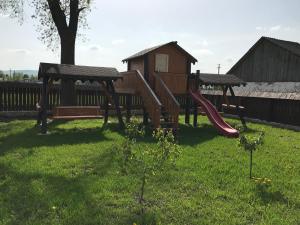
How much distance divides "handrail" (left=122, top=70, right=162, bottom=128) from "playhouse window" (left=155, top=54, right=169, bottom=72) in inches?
56.3

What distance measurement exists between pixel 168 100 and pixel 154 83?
2.02 m

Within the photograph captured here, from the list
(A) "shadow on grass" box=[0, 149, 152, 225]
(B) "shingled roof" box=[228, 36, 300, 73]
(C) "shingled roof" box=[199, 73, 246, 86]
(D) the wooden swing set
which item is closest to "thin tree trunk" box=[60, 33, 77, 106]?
(D) the wooden swing set

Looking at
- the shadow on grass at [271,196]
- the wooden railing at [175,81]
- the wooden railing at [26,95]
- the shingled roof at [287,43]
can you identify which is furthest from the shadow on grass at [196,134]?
the shingled roof at [287,43]

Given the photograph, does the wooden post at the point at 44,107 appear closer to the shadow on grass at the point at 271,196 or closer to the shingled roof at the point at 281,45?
the shadow on grass at the point at 271,196

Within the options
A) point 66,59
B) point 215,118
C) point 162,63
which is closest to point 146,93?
point 162,63

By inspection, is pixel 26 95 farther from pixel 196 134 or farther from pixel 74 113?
pixel 196 134

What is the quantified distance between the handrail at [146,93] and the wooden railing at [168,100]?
0.71m

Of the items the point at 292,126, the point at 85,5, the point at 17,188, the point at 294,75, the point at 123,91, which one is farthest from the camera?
the point at 294,75

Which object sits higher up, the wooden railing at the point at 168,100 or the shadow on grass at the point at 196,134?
the wooden railing at the point at 168,100

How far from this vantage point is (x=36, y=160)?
8.73 meters

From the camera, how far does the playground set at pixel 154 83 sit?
44.3 feet

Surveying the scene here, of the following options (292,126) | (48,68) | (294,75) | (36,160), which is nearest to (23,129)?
(48,68)

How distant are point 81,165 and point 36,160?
1.26 m

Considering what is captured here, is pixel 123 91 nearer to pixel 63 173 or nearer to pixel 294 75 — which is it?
pixel 63 173
